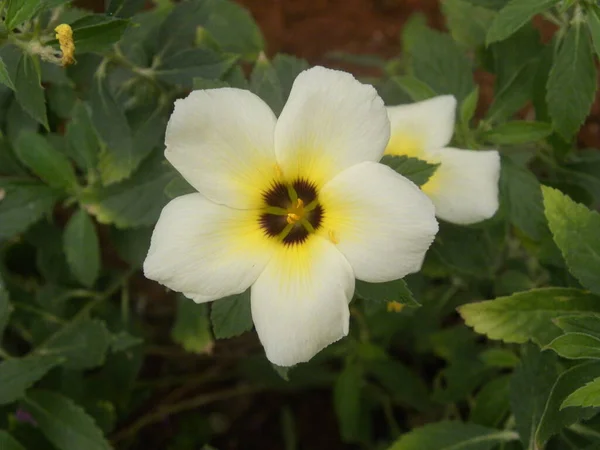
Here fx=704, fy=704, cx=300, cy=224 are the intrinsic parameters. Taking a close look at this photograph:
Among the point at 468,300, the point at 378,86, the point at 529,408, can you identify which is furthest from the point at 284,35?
the point at 529,408

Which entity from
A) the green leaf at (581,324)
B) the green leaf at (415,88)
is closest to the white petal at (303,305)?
the green leaf at (581,324)

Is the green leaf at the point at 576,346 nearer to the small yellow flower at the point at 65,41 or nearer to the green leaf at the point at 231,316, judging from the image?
the green leaf at the point at 231,316

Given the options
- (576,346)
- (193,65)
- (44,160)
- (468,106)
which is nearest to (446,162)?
(468,106)

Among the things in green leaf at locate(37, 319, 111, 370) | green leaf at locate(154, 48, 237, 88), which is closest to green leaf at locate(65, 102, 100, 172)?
green leaf at locate(154, 48, 237, 88)

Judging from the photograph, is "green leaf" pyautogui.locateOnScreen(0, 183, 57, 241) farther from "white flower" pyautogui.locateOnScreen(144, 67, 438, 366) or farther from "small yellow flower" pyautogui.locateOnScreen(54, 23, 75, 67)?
"white flower" pyautogui.locateOnScreen(144, 67, 438, 366)

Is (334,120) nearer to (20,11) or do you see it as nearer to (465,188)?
(465,188)

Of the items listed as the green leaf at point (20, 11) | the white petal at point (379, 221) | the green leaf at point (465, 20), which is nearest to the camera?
the white petal at point (379, 221)
